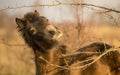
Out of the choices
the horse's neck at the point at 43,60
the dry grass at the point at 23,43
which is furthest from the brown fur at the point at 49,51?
the dry grass at the point at 23,43

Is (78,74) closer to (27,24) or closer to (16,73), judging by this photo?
(27,24)

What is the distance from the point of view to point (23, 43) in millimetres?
11000

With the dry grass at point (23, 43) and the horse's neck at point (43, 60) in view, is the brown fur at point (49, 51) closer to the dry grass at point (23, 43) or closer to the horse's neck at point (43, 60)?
the horse's neck at point (43, 60)

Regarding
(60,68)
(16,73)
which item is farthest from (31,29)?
(16,73)

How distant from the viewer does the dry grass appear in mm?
10688

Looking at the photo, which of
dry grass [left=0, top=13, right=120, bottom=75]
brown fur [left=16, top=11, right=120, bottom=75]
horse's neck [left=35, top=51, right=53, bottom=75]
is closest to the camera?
brown fur [left=16, top=11, right=120, bottom=75]

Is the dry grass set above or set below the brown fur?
below

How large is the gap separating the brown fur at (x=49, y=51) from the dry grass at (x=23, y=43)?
0.28m

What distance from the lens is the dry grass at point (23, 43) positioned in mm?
10688

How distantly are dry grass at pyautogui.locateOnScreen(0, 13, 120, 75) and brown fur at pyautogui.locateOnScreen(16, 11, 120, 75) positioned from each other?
0.28m

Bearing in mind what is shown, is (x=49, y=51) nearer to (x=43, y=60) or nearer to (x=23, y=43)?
(x=43, y=60)

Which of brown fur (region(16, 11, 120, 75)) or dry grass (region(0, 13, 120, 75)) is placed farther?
dry grass (region(0, 13, 120, 75))

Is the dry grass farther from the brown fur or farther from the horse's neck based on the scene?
the horse's neck

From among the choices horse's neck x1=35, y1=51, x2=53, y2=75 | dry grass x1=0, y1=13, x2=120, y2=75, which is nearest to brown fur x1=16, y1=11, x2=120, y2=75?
horse's neck x1=35, y1=51, x2=53, y2=75
